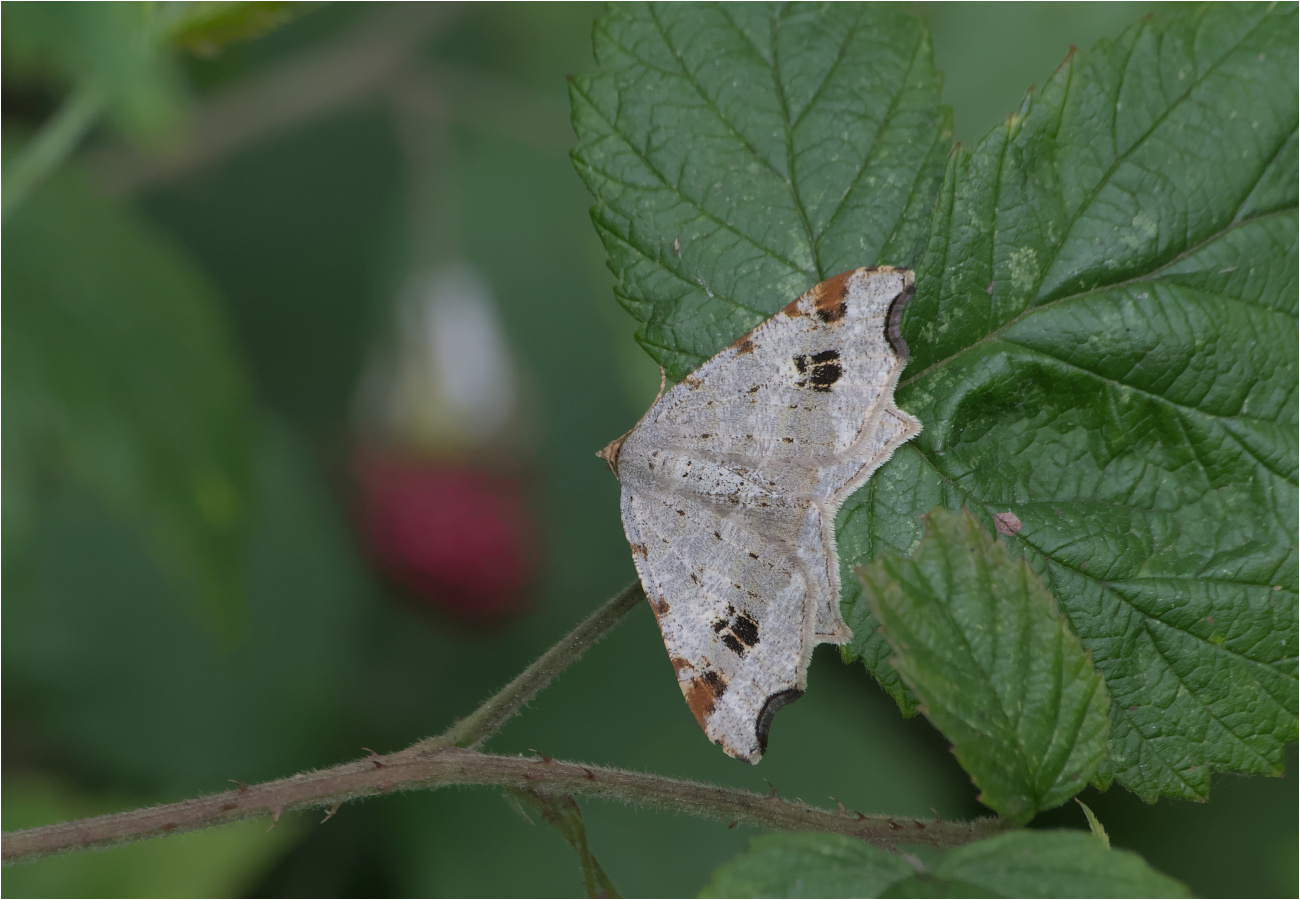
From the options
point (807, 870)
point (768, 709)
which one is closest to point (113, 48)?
point (768, 709)

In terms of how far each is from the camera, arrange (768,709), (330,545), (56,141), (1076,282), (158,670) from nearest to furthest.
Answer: (1076,282) < (768,709) < (56,141) < (158,670) < (330,545)

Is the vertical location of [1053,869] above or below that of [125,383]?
below

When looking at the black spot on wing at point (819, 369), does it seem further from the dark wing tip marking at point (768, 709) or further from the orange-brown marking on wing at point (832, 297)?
the dark wing tip marking at point (768, 709)

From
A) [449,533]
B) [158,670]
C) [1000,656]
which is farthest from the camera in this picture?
[158,670]

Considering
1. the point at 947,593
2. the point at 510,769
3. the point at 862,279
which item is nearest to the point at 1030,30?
the point at 862,279

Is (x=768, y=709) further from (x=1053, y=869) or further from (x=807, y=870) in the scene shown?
(x=1053, y=869)

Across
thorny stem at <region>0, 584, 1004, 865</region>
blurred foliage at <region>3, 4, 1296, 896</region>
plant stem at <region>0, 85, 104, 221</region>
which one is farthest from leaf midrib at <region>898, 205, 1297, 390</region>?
plant stem at <region>0, 85, 104, 221</region>

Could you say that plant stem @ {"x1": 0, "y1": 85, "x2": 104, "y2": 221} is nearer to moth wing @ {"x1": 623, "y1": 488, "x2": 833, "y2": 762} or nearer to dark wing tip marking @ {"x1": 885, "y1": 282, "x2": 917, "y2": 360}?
moth wing @ {"x1": 623, "y1": 488, "x2": 833, "y2": 762}
